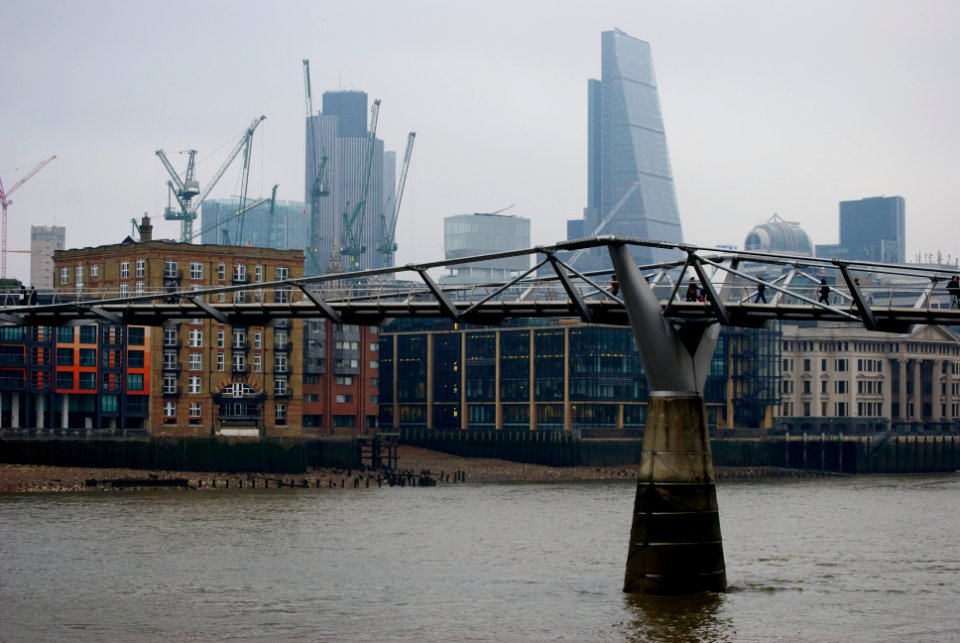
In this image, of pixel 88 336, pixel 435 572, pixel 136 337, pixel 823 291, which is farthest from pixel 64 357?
pixel 823 291

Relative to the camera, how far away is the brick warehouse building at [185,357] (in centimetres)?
16800

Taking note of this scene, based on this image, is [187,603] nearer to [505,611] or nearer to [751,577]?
[505,611]

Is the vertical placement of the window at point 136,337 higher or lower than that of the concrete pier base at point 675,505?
higher

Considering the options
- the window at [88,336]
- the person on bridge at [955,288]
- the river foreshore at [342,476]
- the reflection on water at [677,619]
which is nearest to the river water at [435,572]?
the reflection on water at [677,619]

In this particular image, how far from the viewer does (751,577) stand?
2911 inches

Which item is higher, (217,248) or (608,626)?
(217,248)

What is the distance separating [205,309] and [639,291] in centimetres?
2247

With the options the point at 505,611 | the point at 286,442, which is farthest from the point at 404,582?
the point at 286,442

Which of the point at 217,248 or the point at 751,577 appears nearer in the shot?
the point at 751,577

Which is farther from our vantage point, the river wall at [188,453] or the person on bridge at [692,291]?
the river wall at [188,453]

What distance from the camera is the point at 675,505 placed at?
63.5 metres

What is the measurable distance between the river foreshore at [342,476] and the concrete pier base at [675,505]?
77.1m

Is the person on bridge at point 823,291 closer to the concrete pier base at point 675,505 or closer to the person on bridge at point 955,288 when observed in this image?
the person on bridge at point 955,288

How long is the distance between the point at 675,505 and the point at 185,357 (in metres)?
112
